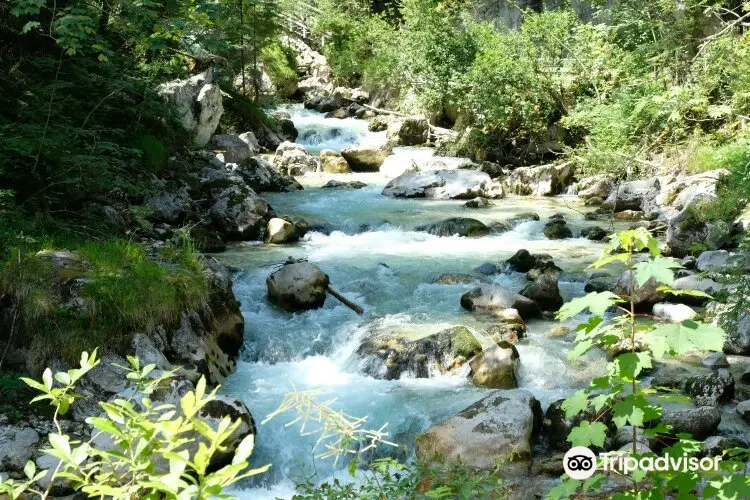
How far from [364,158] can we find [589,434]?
681 inches

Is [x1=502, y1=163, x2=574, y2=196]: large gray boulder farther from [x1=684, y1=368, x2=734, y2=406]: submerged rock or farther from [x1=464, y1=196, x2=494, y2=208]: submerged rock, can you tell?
[x1=684, y1=368, x2=734, y2=406]: submerged rock

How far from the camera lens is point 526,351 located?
24.1 ft

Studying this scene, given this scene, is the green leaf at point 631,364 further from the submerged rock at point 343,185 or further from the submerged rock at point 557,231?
the submerged rock at point 343,185

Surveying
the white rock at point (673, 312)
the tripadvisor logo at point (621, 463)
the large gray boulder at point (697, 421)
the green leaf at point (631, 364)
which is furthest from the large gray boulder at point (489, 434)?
the white rock at point (673, 312)

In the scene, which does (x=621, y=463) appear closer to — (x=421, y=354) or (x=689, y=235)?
(x=421, y=354)

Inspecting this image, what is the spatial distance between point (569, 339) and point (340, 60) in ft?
85.5

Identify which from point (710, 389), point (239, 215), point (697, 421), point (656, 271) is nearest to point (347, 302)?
point (239, 215)

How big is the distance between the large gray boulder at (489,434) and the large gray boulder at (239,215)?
7.05m

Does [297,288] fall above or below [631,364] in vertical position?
below

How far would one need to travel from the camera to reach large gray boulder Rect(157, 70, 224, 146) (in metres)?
14.2

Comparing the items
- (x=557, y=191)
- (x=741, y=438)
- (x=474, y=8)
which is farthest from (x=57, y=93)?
(x=474, y=8)

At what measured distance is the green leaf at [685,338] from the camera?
1.88 metres

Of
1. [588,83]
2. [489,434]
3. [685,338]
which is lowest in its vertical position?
[489,434]

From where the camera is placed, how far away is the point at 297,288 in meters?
8.58
